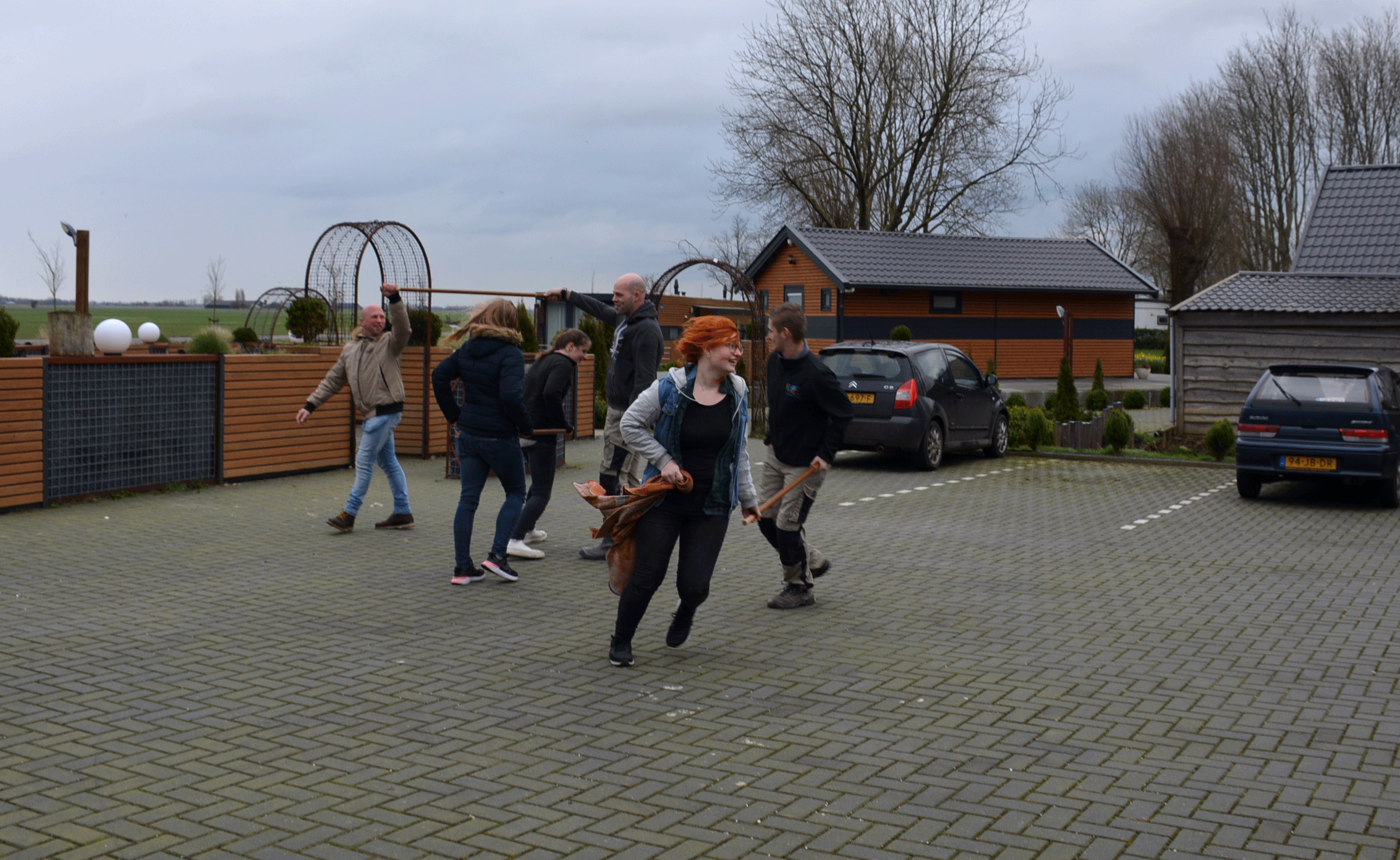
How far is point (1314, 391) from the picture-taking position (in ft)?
44.2

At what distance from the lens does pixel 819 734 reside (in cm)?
529

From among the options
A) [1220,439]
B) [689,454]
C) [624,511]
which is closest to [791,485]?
[689,454]

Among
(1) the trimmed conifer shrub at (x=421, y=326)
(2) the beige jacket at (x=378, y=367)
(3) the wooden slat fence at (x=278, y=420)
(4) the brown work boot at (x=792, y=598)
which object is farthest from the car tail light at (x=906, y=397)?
(4) the brown work boot at (x=792, y=598)

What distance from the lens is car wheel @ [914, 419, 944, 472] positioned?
53.8ft

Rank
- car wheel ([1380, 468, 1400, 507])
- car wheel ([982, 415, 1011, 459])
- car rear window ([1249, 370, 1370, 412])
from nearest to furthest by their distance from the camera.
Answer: car wheel ([1380, 468, 1400, 507]) < car rear window ([1249, 370, 1370, 412]) < car wheel ([982, 415, 1011, 459])

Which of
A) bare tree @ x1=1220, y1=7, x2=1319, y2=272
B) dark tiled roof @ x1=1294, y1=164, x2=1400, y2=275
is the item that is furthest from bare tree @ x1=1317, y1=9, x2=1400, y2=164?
dark tiled roof @ x1=1294, y1=164, x2=1400, y2=275

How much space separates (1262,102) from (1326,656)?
52.7 m

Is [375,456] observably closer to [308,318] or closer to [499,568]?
[499,568]

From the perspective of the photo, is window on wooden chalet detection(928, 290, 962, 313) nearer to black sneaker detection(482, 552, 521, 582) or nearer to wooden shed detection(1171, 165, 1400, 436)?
wooden shed detection(1171, 165, 1400, 436)

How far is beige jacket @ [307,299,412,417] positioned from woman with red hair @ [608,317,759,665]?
4.54m

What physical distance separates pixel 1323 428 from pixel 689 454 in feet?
31.1

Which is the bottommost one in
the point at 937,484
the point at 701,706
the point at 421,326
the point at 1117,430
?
the point at 701,706

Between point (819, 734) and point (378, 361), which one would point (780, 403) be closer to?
point (819, 734)

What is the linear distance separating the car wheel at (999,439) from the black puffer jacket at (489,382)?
11.0 metres
